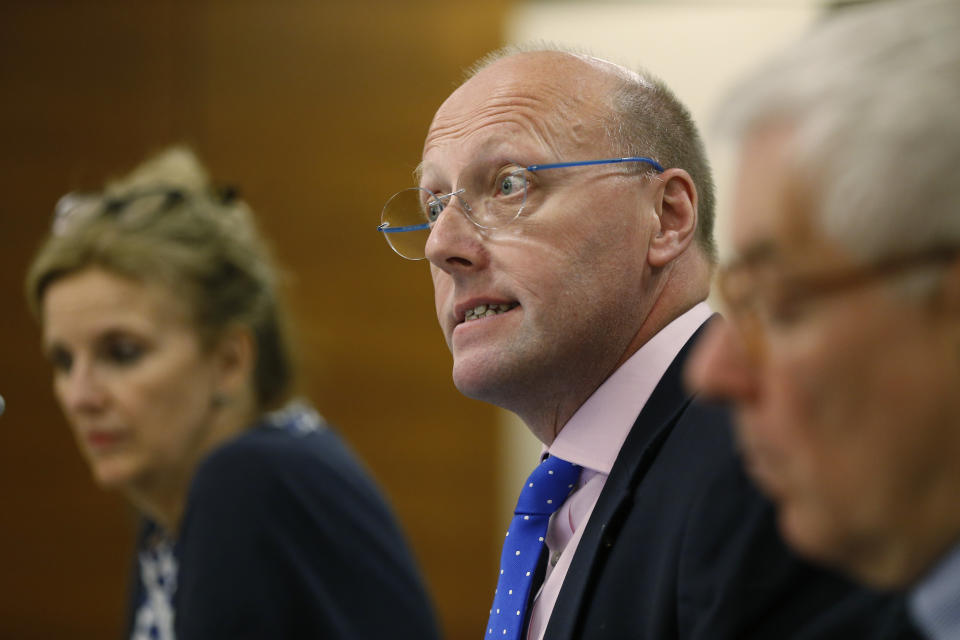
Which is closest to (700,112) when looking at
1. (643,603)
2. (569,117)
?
(569,117)

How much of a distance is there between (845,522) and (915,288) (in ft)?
0.50

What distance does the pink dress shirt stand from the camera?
1246 mm

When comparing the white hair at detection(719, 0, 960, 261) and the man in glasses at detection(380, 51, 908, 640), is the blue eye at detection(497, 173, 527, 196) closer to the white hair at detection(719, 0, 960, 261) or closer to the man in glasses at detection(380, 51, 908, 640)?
the man in glasses at detection(380, 51, 908, 640)

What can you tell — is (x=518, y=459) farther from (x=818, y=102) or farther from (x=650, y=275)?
(x=818, y=102)

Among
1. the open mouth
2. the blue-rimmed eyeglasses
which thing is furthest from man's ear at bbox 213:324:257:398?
the open mouth

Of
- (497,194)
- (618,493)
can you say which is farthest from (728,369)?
(497,194)

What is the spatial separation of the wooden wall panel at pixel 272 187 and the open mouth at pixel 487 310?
8.22ft

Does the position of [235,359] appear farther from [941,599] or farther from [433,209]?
[941,599]

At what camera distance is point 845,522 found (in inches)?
26.1

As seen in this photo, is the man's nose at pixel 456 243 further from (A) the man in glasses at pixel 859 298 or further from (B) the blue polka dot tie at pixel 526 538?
(A) the man in glasses at pixel 859 298

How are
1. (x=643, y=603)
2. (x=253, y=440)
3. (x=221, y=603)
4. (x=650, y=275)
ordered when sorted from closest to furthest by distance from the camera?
(x=643, y=603) < (x=650, y=275) < (x=221, y=603) < (x=253, y=440)

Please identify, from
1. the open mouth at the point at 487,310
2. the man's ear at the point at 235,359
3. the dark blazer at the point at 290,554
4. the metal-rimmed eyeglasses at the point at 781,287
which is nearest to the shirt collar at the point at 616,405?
the open mouth at the point at 487,310

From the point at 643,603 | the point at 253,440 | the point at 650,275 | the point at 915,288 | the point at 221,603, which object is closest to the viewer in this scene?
the point at 915,288

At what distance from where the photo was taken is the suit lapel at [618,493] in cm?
111
